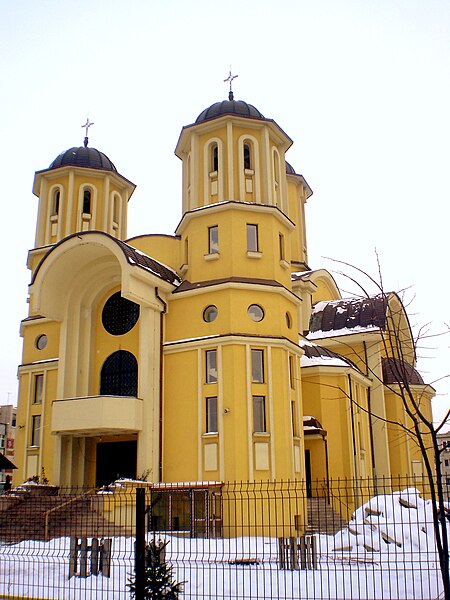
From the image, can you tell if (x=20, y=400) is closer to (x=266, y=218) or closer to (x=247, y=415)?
(x=247, y=415)

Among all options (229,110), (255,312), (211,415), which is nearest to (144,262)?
(255,312)

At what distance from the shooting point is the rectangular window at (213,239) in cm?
2570

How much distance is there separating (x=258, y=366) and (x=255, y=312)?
205 centimetres

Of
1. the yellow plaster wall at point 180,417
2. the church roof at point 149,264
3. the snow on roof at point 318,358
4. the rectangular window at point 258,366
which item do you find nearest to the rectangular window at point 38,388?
the yellow plaster wall at point 180,417

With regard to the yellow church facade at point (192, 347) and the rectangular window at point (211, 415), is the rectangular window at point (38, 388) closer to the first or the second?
the yellow church facade at point (192, 347)

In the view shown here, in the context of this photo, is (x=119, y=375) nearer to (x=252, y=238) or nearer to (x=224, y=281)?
(x=224, y=281)

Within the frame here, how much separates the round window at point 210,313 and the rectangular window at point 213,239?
2319mm

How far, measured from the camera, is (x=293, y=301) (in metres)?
26.1

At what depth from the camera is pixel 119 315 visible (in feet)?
90.5

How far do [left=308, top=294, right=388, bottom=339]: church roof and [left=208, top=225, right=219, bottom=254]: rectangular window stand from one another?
10886mm

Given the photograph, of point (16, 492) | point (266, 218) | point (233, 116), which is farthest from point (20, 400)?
point (233, 116)

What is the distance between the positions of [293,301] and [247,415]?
540cm

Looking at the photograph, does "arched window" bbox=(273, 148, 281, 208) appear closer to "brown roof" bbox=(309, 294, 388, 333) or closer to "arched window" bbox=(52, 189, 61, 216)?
"brown roof" bbox=(309, 294, 388, 333)

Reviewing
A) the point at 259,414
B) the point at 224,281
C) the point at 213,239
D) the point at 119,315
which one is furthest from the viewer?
the point at 119,315
